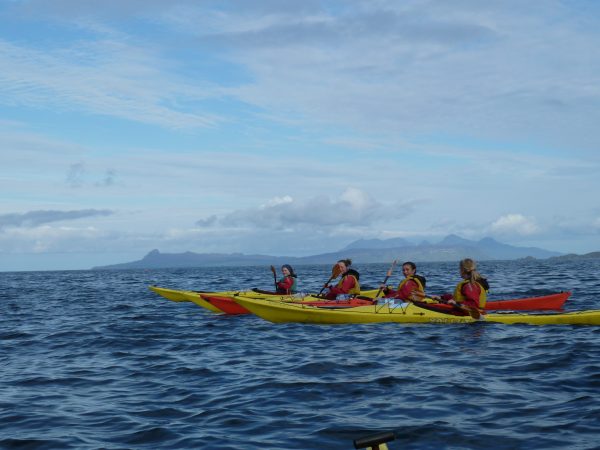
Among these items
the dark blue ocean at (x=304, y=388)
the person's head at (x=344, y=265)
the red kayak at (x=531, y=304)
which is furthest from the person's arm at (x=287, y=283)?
the red kayak at (x=531, y=304)

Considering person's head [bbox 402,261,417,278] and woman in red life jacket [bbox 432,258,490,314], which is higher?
person's head [bbox 402,261,417,278]

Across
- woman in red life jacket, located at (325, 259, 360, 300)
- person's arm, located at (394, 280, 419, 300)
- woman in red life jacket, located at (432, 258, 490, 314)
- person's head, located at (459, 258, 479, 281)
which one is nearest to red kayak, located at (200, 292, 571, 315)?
Result: woman in red life jacket, located at (325, 259, 360, 300)

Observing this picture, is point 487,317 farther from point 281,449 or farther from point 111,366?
point 281,449

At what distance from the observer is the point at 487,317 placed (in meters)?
16.4

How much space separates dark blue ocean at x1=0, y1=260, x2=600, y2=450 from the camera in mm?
7180

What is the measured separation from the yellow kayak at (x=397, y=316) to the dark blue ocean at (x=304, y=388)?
13.2 inches

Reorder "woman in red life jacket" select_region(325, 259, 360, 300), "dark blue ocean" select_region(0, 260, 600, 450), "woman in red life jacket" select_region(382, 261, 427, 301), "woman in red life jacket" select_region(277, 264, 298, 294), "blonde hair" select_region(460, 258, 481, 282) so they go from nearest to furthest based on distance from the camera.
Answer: "dark blue ocean" select_region(0, 260, 600, 450) < "blonde hair" select_region(460, 258, 481, 282) < "woman in red life jacket" select_region(382, 261, 427, 301) < "woman in red life jacket" select_region(325, 259, 360, 300) < "woman in red life jacket" select_region(277, 264, 298, 294)

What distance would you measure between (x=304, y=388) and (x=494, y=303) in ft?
39.4

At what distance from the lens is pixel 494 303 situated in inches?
787

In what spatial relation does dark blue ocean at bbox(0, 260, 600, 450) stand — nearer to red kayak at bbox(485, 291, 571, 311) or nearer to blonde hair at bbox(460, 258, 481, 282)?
blonde hair at bbox(460, 258, 481, 282)

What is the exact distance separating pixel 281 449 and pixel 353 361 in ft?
16.3

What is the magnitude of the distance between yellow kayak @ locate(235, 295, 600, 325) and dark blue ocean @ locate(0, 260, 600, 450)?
1.10ft

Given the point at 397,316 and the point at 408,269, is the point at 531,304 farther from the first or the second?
the point at 397,316

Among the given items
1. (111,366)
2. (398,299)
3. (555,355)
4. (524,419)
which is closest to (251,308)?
(398,299)
